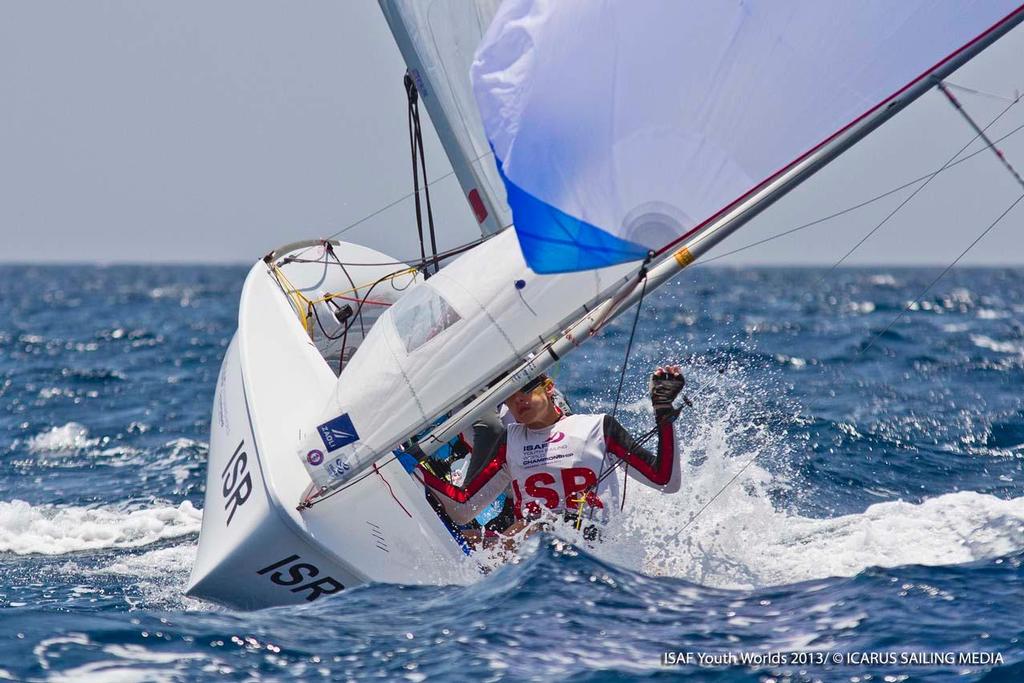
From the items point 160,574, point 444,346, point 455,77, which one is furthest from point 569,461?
point 455,77

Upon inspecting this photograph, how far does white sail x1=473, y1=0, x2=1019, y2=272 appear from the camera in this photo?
4320 millimetres

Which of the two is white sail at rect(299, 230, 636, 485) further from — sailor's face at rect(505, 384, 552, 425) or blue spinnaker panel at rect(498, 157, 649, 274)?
sailor's face at rect(505, 384, 552, 425)

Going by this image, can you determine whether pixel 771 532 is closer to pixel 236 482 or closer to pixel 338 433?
pixel 338 433

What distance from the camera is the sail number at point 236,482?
5.22 m

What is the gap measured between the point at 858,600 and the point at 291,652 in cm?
192

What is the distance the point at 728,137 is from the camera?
4.34m

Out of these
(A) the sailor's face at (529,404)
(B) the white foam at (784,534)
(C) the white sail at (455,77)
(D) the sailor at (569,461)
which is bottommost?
(B) the white foam at (784,534)

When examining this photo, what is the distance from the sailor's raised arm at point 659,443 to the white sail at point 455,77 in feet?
6.38

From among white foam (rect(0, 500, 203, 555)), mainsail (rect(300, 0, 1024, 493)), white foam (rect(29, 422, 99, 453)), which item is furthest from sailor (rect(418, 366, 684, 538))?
white foam (rect(29, 422, 99, 453))

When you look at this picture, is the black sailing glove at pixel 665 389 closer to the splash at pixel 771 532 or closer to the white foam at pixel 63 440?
the splash at pixel 771 532

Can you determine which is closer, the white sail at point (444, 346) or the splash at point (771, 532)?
the white sail at point (444, 346)

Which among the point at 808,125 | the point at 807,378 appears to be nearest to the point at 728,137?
the point at 808,125

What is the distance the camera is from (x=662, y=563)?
5.01m

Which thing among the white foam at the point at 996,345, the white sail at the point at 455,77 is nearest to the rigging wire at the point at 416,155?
the white sail at the point at 455,77
